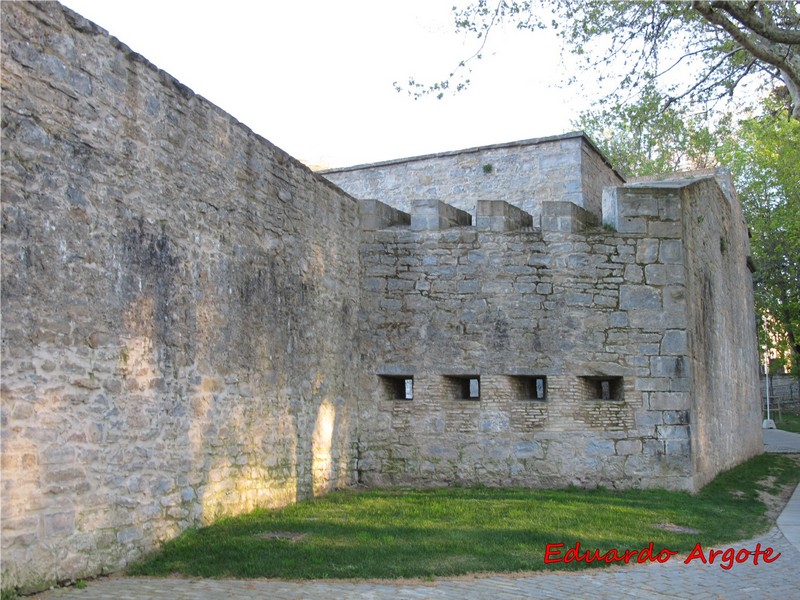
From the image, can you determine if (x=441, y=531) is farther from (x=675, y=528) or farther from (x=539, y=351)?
(x=539, y=351)

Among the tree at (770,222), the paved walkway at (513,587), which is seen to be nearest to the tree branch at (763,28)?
the paved walkway at (513,587)

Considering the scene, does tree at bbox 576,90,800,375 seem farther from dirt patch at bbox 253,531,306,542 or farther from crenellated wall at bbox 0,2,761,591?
dirt patch at bbox 253,531,306,542

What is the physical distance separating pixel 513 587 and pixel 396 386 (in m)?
5.51

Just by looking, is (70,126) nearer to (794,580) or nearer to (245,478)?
(245,478)

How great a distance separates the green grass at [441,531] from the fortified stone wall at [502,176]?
596 cm

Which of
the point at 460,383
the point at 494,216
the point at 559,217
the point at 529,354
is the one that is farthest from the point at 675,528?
the point at 494,216

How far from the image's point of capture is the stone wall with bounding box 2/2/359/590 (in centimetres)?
578

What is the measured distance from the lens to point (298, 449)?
31.7 ft

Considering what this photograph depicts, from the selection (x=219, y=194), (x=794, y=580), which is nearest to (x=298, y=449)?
(x=219, y=194)

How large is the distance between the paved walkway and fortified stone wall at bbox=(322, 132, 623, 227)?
332 inches

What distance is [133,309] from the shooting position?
6883mm

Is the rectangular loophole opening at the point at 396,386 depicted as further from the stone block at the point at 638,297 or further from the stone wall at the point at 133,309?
the stone block at the point at 638,297

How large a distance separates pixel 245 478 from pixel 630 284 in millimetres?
5673

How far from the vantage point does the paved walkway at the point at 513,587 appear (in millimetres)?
5895
